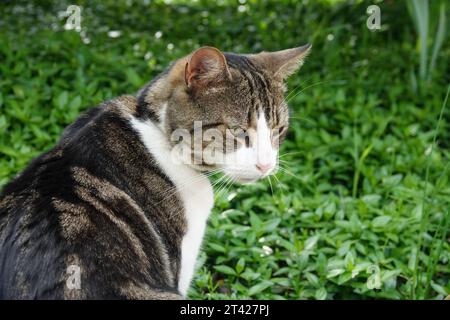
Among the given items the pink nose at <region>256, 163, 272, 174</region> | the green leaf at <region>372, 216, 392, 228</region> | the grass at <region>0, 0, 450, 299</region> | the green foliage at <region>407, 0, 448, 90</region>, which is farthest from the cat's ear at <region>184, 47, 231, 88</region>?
the green foliage at <region>407, 0, 448, 90</region>

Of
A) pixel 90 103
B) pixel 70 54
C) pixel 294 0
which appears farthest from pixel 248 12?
pixel 90 103

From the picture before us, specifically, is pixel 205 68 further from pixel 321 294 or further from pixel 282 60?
pixel 321 294

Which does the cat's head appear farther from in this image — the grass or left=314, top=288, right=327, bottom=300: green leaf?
left=314, top=288, right=327, bottom=300: green leaf

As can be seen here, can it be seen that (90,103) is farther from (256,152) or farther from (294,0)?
(294,0)

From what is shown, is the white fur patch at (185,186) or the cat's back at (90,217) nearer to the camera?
the cat's back at (90,217)

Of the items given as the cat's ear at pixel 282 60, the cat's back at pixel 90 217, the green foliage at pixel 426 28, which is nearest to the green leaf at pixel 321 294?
the cat's back at pixel 90 217

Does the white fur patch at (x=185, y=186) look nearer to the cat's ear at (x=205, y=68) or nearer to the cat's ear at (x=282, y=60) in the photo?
the cat's ear at (x=205, y=68)

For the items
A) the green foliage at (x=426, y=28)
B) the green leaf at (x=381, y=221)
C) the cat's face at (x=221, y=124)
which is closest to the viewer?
the cat's face at (x=221, y=124)

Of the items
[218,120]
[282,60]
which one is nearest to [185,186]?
[218,120]

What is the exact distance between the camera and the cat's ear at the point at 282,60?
273cm

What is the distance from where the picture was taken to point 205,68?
2420 mm

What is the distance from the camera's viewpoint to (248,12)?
593cm

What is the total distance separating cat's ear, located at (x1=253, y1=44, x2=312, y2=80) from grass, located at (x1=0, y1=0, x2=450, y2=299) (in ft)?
0.85

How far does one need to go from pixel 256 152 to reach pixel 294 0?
12.8ft
